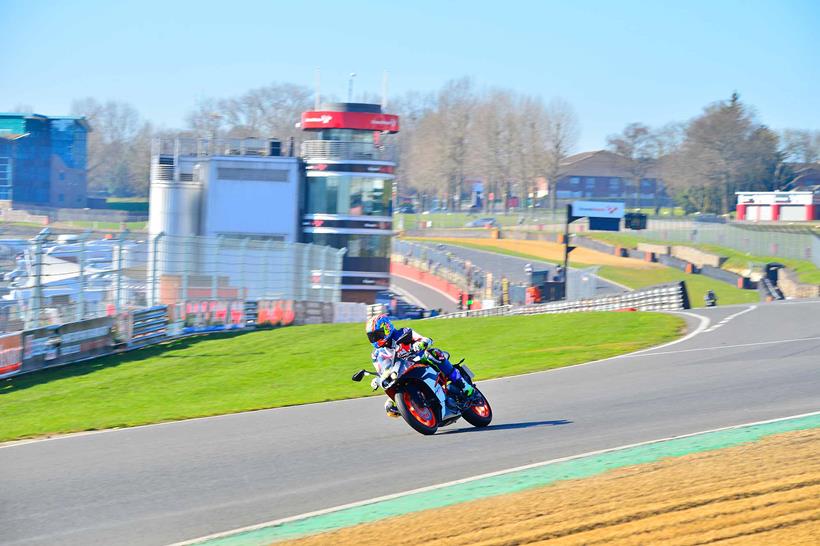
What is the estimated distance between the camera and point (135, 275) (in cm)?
2173

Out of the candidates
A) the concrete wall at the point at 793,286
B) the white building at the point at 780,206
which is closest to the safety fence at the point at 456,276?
the concrete wall at the point at 793,286

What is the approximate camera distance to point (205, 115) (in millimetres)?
137875

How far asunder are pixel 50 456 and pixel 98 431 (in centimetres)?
177

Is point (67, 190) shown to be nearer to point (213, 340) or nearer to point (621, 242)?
point (621, 242)

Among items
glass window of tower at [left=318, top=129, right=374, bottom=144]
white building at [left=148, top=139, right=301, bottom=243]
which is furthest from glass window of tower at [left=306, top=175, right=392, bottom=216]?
glass window of tower at [left=318, top=129, right=374, bottom=144]

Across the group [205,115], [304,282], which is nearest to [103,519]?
[304,282]

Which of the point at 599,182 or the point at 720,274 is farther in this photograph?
the point at 599,182

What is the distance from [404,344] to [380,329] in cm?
33

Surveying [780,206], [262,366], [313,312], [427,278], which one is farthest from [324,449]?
[780,206]

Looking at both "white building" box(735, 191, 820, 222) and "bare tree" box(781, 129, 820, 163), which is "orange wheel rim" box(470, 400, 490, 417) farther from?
"bare tree" box(781, 129, 820, 163)

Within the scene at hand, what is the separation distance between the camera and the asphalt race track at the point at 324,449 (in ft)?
25.8

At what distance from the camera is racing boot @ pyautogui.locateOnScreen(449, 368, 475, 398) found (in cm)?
1086

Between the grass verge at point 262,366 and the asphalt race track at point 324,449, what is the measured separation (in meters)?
1.58

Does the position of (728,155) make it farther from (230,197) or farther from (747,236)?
(230,197)
